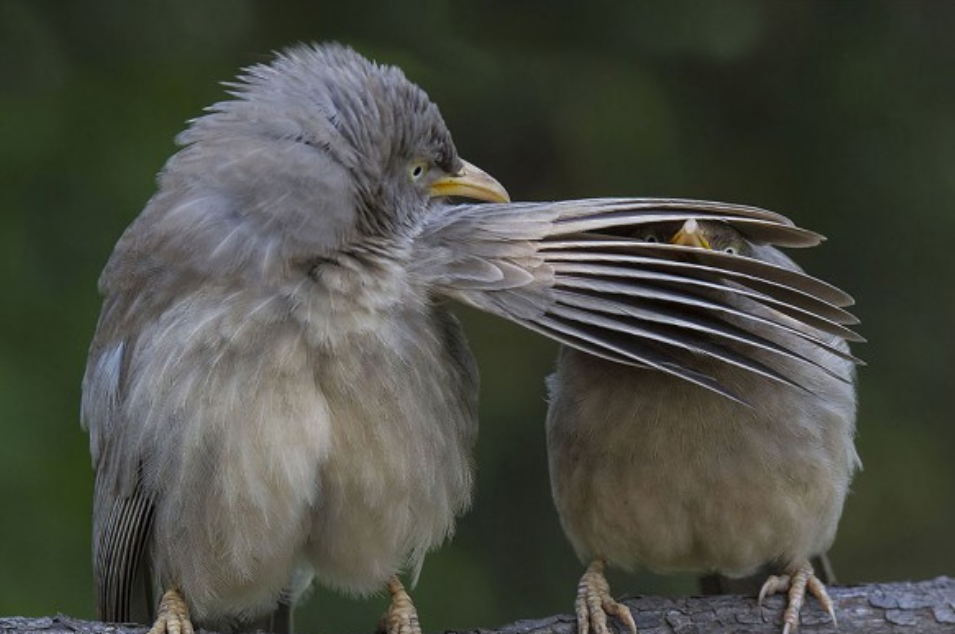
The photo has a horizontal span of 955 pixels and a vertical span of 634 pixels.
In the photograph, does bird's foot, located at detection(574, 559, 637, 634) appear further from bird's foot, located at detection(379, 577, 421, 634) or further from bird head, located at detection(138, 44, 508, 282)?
bird head, located at detection(138, 44, 508, 282)

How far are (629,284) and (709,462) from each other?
2.52 ft

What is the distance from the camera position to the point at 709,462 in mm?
4941

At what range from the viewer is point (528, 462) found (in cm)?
717

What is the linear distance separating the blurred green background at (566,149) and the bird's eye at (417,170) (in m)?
1.90

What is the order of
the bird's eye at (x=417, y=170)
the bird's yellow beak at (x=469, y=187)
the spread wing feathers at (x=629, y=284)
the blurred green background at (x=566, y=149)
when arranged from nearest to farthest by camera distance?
the spread wing feathers at (x=629, y=284) < the bird's eye at (x=417, y=170) < the bird's yellow beak at (x=469, y=187) < the blurred green background at (x=566, y=149)

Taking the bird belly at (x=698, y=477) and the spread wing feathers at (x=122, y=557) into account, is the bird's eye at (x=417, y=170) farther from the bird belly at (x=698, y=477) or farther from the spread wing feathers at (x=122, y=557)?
the spread wing feathers at (x=122, y=557)

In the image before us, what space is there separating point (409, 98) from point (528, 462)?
8.85 feet

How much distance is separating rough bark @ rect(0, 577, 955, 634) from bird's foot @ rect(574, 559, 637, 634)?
0.02m

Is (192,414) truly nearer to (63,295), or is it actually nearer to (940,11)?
(63,295)

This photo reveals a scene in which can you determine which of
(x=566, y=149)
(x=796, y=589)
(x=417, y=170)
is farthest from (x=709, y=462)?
(x=566, y=149)

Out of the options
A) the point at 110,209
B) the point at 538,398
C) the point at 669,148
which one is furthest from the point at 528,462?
the point at 110,209

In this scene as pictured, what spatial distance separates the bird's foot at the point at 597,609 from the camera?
16.0ft

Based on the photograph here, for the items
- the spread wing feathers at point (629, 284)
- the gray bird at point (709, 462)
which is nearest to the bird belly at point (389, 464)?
the spread wing feathers at point (629, 284)

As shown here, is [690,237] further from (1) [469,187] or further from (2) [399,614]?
(2) [399,614]
